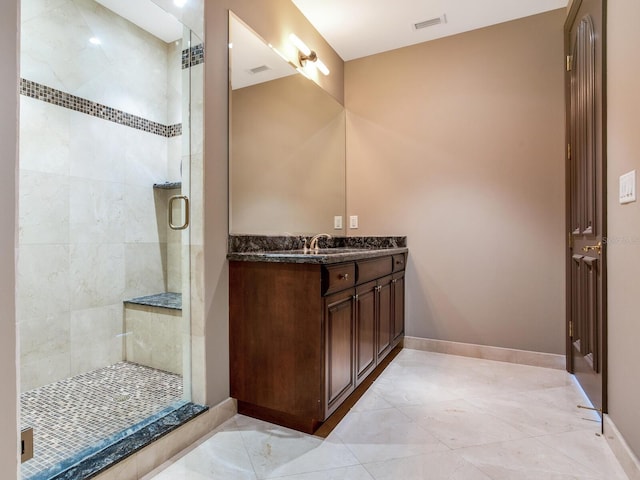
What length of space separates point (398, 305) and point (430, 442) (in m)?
1.25

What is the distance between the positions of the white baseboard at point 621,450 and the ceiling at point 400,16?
264 centimetres

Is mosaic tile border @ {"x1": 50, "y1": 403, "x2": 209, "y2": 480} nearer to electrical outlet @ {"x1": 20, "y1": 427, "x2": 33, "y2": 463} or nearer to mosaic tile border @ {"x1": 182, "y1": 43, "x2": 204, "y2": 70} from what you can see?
electrical outlet @ {"x1": 20, "y1": 427, "x2": 33, "y2": 463}

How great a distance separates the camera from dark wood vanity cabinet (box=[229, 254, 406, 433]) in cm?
160

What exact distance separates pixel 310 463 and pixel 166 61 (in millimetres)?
2739

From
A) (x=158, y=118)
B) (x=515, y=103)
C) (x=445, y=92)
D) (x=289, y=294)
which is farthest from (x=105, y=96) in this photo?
(x=515, y=103)

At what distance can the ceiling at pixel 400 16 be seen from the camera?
2404mm

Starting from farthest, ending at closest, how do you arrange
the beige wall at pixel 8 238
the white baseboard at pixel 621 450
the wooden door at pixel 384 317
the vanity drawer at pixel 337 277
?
the wooden door at pixel 384 317, the vanity drawer at pixel 337 277, the white baseboard at pixel 621 450, the beige wall at pixel 8 238

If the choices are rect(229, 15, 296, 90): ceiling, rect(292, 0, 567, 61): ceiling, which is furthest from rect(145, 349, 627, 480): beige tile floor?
rect(292, 0, 567, 61): ceiling

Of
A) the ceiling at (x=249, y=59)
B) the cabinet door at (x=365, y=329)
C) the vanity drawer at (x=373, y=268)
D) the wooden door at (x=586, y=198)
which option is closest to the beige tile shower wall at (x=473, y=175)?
Result: the wooden door at (x=586, y=198)

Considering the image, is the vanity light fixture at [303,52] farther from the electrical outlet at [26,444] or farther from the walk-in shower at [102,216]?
the electrical outlet at [26,444]

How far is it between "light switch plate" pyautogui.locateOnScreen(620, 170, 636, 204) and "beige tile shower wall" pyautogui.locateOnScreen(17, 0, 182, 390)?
2463mm

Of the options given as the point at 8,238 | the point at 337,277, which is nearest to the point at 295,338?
the point at 337,277

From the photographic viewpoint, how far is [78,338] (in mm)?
2166

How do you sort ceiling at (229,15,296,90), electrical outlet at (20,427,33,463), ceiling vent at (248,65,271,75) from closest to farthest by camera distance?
electrical outlet at (20,427,33,463) < ceiling at (229,15,296,90) < ceiling vent at (248,65,271,75)
